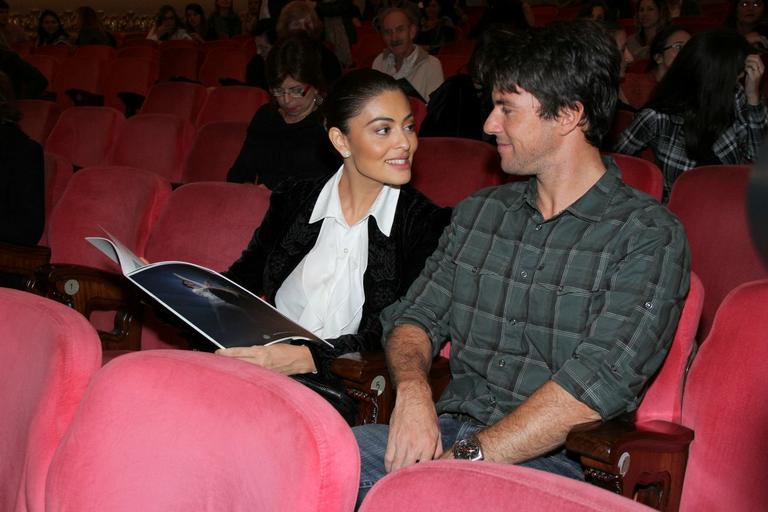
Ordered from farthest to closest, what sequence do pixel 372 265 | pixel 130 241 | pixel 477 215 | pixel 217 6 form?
pixel 217 6 → pixel 130 241 → pixel 372 265 → pixel 477 215

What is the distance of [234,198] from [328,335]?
62cm

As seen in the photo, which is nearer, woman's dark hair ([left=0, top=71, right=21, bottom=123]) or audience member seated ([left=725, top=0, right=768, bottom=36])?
woman's dark hair ([left=0, top=71, right=21, bottom=123])

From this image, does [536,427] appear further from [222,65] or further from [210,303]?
[222,65]

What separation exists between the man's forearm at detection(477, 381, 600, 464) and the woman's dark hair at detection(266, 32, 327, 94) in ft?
6.23

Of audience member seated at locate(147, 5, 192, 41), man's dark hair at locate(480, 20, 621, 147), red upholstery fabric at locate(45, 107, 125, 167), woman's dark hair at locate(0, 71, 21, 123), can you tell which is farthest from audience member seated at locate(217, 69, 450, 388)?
audience member seated at locate(147, 5, 192, 41)

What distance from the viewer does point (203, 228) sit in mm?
2496

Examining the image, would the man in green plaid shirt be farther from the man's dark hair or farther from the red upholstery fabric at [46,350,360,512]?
the red upholstery fabric at [46,350,360,512]

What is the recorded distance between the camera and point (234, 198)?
8.13ft

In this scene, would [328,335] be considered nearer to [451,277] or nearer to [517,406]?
[451,277]

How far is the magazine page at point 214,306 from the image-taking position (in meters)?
1.68

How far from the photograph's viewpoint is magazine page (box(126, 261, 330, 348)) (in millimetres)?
1681

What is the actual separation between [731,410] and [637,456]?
18 cm

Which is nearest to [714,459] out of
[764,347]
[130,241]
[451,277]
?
[764,347]

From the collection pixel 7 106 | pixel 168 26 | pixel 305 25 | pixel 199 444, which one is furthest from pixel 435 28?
pixel 199 444
